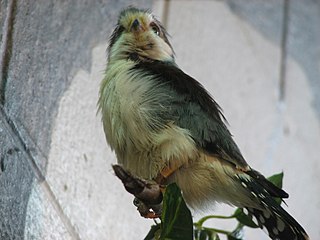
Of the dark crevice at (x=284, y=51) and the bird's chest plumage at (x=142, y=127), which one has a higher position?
the dark crevice at (x=284, y=51)

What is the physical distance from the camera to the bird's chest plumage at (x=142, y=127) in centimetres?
154

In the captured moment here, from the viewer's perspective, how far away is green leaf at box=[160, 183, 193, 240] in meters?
1.37

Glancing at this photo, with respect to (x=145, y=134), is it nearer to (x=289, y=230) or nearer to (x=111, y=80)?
(x=111, y=80)

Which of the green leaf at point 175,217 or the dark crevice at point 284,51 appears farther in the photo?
the dark crevice at point 284,51

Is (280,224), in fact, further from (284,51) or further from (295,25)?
(295,25)

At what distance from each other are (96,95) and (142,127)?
0.53m

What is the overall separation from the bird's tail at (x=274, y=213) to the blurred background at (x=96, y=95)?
4.9 inches

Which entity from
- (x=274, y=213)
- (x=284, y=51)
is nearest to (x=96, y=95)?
(x=274, y=213)

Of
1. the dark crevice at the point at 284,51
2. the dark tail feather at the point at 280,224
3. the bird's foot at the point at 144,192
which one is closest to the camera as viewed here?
the bird's foot at the point at 144,192

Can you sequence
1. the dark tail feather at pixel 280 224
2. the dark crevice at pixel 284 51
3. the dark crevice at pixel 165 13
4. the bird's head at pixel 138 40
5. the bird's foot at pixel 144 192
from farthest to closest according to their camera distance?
1. the dark crevice at pixel 284 51
2. the dark crevice at pixel 165 13
3. the bird's head at pixel 138 40
4. the dark tail feather at pixel 280 224
5. the bird's foot at pixel 144 192

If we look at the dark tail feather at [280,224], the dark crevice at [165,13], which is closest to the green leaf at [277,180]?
the dark tail feather at [280,224]

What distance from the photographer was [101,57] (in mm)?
2111

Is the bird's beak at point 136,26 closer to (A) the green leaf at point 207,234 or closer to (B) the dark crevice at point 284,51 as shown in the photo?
(A) the green leaf at point 207,234

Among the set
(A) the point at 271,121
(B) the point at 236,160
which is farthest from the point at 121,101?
(A) the point at 271,121
